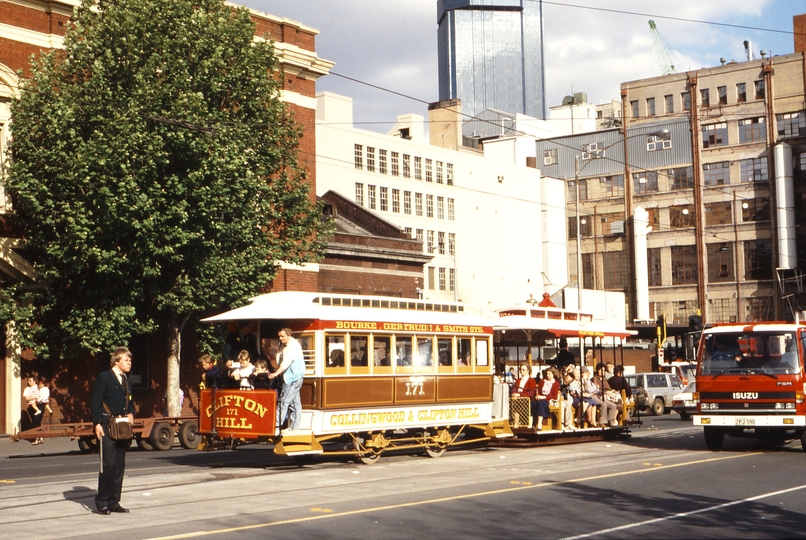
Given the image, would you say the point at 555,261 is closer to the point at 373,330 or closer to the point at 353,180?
the point at 353,180

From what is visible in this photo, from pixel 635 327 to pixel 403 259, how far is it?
2581 cm

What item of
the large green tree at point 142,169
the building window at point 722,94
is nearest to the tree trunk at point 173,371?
the large green tree at point 142,169

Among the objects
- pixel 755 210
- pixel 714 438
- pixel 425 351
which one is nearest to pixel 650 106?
pixel 755 210

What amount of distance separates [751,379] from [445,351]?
5.93 m

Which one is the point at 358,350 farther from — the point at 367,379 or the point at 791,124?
the point at 791,124

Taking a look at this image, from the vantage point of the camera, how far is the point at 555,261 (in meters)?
84.9

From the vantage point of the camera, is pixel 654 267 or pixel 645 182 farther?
pixel 645 182

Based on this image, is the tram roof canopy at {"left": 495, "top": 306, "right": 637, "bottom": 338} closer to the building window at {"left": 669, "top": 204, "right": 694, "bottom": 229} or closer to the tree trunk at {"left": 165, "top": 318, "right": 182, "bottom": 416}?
the tree trunk at {"left": 165, "top": 318, "right": 182, "bottom": 416}

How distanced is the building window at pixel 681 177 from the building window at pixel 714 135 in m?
2.25

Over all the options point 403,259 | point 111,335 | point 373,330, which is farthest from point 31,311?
point 403,259

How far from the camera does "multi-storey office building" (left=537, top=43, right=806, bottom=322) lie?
74500 mm

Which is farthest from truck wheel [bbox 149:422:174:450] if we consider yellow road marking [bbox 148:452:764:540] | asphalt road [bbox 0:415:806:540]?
yellow road marking [bbox 148:452:764:540]

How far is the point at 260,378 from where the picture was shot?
1727 cm

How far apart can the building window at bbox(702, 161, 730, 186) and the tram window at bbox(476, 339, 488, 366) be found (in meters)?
60.8
